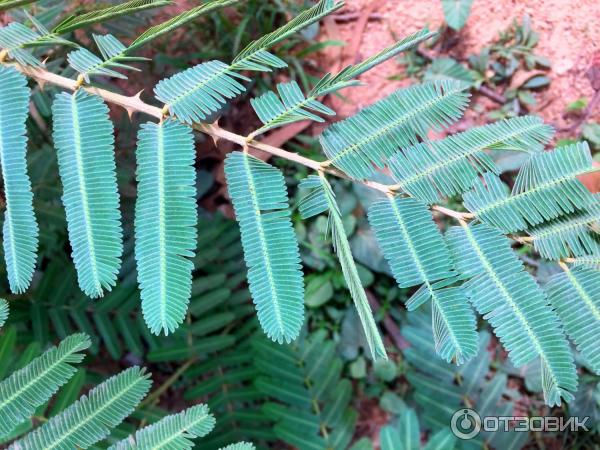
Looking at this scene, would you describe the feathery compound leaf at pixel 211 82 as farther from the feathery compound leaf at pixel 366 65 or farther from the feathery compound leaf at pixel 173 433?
the feathery compound leaf at pixel 173 433

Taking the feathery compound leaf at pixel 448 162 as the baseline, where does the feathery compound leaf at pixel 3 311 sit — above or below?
below

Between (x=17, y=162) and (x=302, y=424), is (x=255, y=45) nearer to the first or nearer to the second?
(x=17, y=162)

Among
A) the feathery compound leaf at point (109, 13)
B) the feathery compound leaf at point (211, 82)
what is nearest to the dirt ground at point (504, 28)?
the feathery compound leaf at point (211, 82)

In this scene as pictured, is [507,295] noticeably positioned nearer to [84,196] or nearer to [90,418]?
[84,196]

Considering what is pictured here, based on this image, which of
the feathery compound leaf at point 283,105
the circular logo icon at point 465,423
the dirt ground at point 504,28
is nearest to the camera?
the feathery compound leaf at point 283,105

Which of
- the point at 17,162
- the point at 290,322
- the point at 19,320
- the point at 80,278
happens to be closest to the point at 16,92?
the point at 17,162
